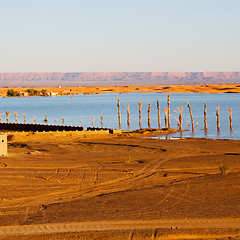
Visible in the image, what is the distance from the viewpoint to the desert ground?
46.9 ft

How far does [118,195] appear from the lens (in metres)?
19.2

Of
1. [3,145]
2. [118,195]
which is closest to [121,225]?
[118,195]

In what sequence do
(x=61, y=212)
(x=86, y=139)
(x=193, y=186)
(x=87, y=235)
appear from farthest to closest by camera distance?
(x=86, y=139), (x=193, y=186), (x=61, y=212), (x=87, y=235)

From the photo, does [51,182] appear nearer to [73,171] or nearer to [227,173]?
[73,171]

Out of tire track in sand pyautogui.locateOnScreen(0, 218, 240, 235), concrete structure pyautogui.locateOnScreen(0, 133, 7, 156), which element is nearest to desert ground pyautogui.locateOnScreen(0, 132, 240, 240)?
tire track in sand pyautogui.locateOnScreen(0, 218, 240, 235)

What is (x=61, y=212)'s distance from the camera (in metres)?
16.4

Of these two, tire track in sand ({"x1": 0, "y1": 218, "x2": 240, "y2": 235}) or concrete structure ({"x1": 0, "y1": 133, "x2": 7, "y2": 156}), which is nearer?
tire track in sand ({"x1": 0, "y1": 218, "x2": 240, "y2": 235})

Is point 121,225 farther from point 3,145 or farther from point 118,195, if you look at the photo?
point 3,145

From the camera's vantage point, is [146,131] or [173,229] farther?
[146,131]

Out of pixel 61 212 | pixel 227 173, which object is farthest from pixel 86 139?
pixel 61 212

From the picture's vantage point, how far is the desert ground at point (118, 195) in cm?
1428

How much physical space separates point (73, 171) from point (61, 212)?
26.6 ft

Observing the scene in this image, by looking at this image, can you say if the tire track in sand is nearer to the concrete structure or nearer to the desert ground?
the desert ground

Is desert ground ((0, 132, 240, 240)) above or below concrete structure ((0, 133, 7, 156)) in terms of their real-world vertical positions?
below
